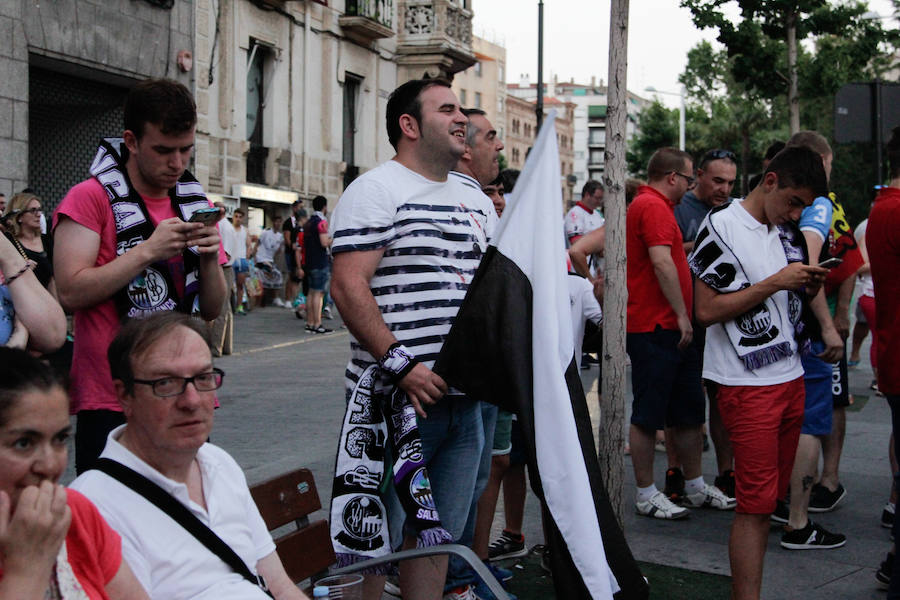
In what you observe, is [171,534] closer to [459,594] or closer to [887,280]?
[459,594]

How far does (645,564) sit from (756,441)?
1.30 m

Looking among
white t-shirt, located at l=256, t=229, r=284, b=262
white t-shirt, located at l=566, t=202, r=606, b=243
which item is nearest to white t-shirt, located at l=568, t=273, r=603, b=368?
white t-shirt, located at l=566, t=202, r=606, b=243

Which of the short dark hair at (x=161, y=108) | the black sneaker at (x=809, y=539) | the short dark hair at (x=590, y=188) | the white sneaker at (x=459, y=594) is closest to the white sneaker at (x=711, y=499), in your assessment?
the black sneaker at (x=809, y=539)

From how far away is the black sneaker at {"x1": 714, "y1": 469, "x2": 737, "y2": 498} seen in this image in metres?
6.57

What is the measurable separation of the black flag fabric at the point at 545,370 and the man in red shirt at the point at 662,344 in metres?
2.63

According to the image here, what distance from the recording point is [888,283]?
4.81 metres

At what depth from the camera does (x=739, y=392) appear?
14.7 ft

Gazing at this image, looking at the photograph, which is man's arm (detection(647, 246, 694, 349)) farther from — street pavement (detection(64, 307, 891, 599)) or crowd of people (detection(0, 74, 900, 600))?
street pavement (detection(64, 307, 891, 599))

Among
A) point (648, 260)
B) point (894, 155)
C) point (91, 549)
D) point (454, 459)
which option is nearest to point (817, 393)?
point (648, 260)

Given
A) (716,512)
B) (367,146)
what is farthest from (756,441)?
(367,146)

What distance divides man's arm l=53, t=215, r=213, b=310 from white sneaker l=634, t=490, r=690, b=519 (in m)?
3.59

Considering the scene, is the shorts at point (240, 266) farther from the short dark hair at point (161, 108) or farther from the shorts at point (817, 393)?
the short dark hair at point (161, 108)

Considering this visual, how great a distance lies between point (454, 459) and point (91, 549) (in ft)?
6.55

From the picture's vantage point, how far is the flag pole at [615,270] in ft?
15.9
